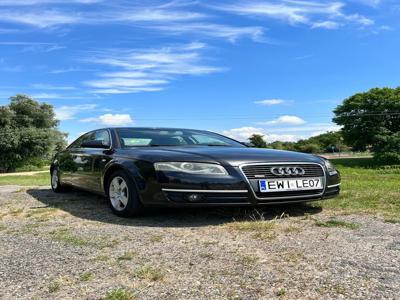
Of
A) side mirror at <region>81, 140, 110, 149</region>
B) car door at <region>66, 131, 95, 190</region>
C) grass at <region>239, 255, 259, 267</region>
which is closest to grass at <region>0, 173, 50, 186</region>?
car door at <region>66, 131, 95, 190</region>

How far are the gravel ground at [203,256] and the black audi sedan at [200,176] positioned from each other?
0.25 m

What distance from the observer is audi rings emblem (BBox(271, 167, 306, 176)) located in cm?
471

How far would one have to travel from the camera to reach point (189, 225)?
14.8 feet

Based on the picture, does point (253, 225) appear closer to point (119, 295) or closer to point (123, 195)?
point (123, 195)

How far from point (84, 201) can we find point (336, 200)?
145 inches

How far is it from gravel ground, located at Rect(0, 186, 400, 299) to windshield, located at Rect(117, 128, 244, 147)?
102 cm

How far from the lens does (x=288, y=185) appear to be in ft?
15.5

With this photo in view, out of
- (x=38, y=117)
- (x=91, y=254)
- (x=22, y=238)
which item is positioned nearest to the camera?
(x=91, y=254)

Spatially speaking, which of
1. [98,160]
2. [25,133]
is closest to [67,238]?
[98,160]

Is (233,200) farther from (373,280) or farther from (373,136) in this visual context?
(373,136)

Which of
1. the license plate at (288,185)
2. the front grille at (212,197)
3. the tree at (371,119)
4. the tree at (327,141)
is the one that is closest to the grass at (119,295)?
the front grille at (212,197)

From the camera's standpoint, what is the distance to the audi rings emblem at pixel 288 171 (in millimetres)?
4715

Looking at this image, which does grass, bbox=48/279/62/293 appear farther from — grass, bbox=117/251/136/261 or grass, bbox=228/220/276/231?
grass, bbox=228/220/276/231

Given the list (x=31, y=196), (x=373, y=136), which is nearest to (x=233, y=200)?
(x=31, y=196)
